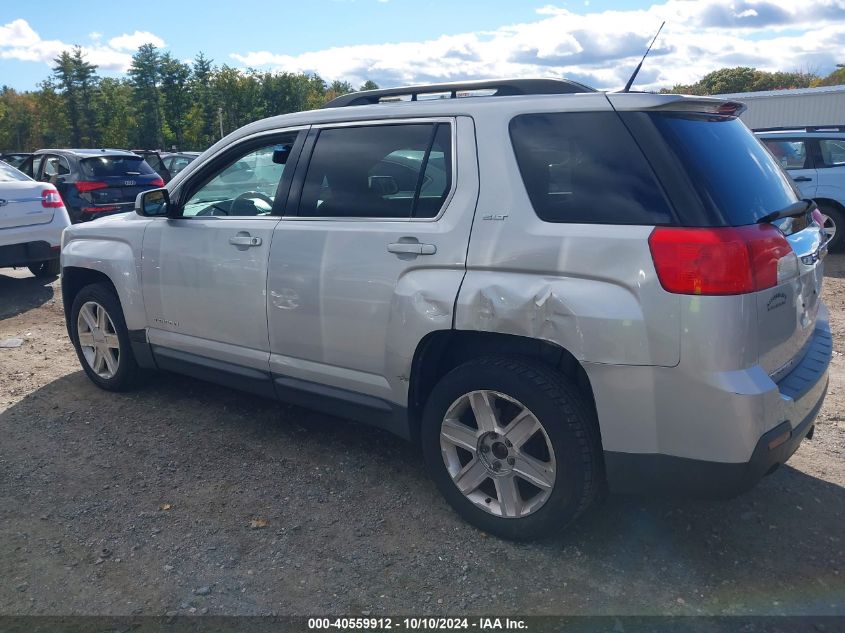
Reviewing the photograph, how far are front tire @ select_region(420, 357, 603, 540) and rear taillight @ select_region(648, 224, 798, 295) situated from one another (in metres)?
0.64

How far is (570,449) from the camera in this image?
2.87 m

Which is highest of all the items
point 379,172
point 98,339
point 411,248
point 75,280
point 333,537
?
point 379,172

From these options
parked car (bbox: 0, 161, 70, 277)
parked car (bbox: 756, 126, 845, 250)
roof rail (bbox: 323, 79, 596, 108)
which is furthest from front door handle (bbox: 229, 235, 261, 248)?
parked car (bbox: 756, 126, 845, 250)

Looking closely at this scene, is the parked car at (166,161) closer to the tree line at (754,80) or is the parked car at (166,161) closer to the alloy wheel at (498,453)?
the alloy wheel at (498,453)

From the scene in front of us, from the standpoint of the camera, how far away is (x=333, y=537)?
130 inches

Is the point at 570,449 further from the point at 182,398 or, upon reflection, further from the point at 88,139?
the point at 88,139

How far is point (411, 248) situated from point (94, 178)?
1070cm

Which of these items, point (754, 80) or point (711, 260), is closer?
point (711, 260)

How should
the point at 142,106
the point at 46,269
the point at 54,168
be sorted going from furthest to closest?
the point at 142,106, the point at 54,168, the point at 46,269

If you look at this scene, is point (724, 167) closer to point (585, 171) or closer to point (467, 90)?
point (585, 171)

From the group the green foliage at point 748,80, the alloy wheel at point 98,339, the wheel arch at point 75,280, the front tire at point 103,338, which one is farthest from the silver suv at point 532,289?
the green foliage at point 748,80

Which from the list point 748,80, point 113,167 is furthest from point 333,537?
point 748,80

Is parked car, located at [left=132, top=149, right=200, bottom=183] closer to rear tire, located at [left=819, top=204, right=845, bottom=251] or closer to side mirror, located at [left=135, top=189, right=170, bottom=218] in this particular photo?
side mirror, located at [left=135, top=189, right=170, bottom=218]

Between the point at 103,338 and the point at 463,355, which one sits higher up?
the point at 463,355
